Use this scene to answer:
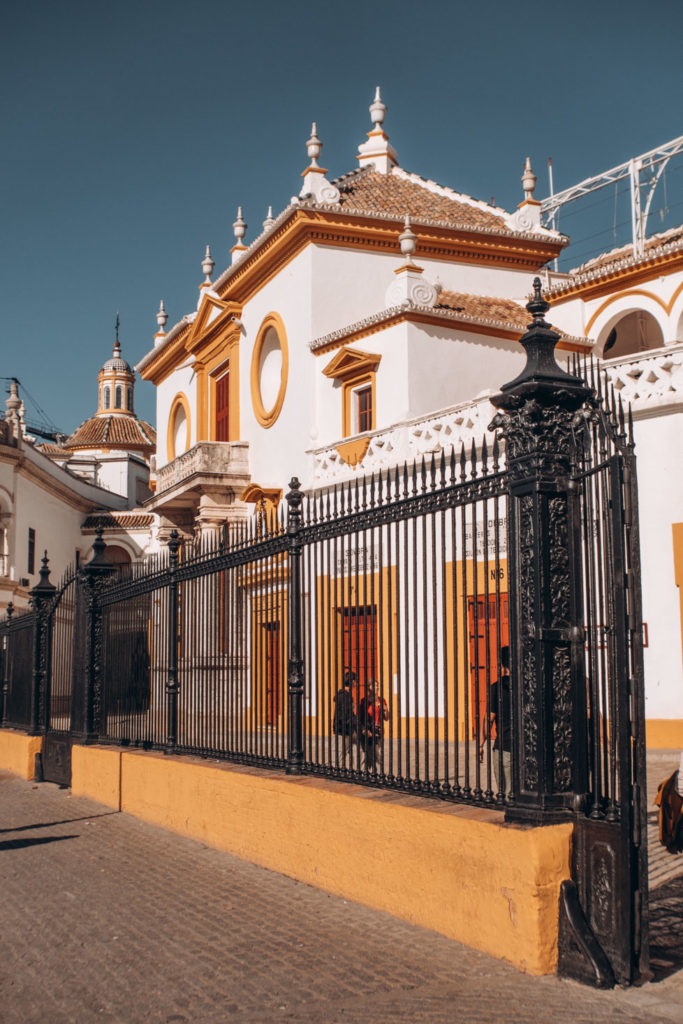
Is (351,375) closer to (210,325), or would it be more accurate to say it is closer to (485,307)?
(485,307)

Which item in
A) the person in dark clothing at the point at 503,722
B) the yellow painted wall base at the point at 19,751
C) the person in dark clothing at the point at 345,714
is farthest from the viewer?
the yellow painted wall base at the point at 19,751

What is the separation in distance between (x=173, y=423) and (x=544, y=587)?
91.5ft

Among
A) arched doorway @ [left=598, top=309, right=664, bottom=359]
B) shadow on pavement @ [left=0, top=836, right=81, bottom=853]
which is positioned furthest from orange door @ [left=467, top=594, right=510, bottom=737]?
arched doorway @ [left=598, top=309, right=664, bottom=359]

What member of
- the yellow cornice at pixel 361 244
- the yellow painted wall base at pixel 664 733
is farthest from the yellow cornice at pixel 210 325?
the yellow painted wall base at pixel 664 733

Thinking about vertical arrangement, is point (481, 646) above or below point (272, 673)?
above

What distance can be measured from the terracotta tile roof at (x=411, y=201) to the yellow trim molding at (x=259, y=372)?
2990 millimetres

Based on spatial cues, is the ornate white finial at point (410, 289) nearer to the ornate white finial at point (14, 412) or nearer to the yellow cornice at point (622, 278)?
the yellow cornice at point (622, 278)

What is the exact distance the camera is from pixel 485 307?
22422 mm

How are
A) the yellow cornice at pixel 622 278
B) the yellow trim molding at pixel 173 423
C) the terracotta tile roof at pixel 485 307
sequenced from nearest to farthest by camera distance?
the yellow cornice at pixel 622 278, the terracotta tile roof at pixel 485 307, the yellow trim molding at pixel 173 423

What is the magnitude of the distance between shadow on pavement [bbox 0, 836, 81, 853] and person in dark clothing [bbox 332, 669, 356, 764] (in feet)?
11.2

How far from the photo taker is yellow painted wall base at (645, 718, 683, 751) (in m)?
13.4

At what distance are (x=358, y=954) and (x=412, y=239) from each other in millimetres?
17344

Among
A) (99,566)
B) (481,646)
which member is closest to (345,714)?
(481,646)

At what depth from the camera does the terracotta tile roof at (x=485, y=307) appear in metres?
21.2
